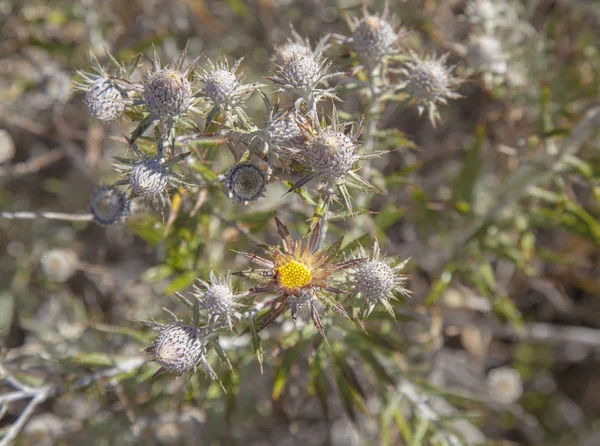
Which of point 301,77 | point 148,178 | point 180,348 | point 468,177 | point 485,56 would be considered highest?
point 485,56

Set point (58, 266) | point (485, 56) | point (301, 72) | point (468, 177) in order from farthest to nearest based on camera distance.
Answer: point (58, 266) < point (468, 177) < point (485, 56) < point (301, 72)

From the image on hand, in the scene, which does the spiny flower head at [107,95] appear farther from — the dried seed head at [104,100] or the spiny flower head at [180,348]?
the spiny flower head at [180,348]

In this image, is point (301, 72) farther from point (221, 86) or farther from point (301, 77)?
point (221, 86)

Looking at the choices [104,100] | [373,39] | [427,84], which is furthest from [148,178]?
[427,84]

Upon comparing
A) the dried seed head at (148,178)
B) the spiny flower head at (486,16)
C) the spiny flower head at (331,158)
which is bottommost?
the dried seed head at (148,178)

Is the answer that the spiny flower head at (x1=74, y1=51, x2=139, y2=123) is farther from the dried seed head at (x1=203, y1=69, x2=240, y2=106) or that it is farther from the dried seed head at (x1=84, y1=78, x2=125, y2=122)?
the dried seed head at (x1=203, y1=69, x2=240, y2=106)

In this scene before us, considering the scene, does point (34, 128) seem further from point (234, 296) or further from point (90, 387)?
point (234, 296)

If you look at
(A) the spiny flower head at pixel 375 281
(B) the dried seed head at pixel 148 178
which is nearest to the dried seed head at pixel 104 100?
(B) the dried seed head at pixel 148 178
